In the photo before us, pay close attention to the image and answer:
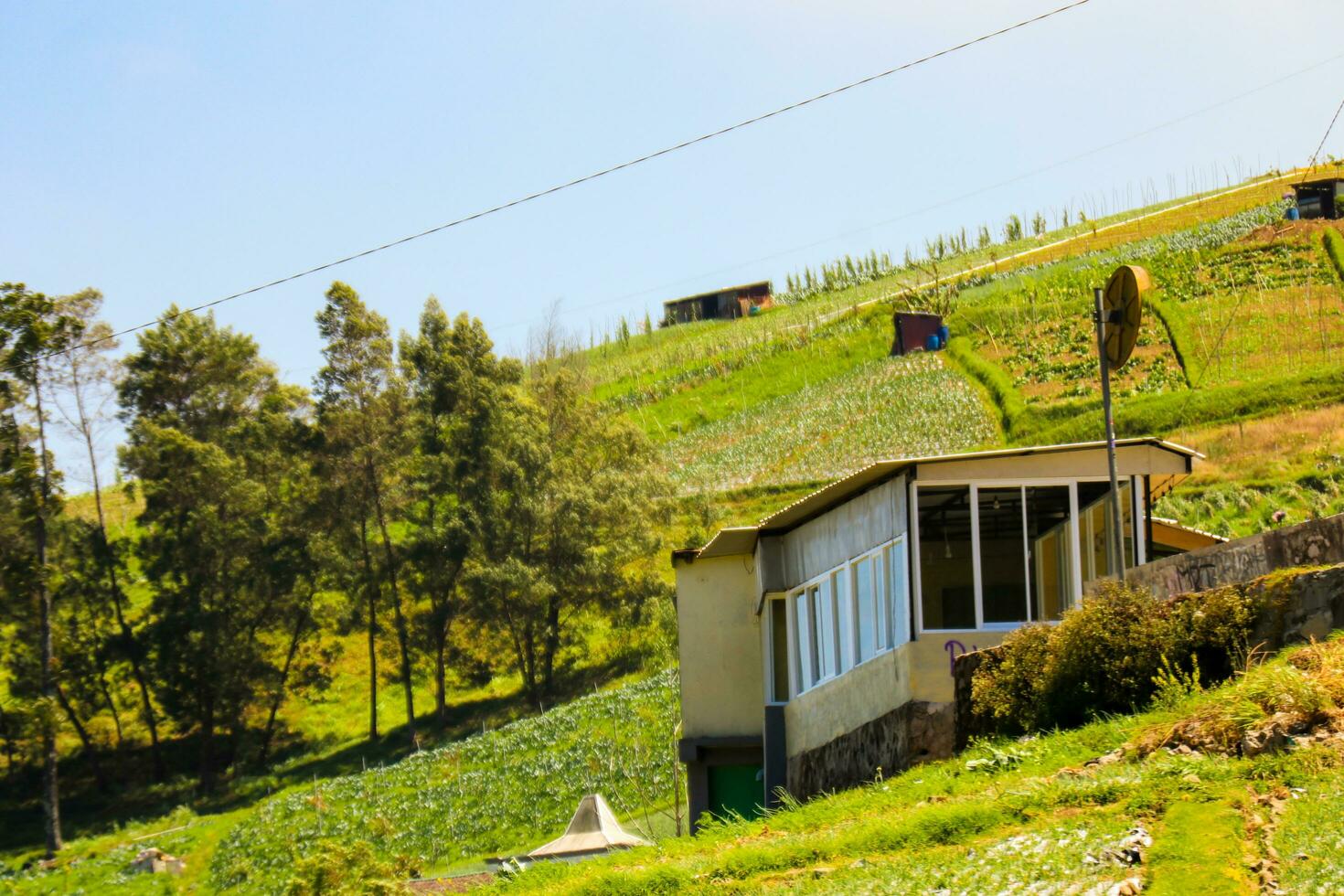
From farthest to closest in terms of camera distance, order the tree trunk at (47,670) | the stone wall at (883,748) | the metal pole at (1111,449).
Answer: the tree trunk at (47,670), the stone wall at (883,748), the metal pole at (1111,449)

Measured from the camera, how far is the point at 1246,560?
15.4 m

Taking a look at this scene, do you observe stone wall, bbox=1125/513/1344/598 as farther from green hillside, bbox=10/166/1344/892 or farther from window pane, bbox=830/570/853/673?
window pane, bbox=830/570/853/673

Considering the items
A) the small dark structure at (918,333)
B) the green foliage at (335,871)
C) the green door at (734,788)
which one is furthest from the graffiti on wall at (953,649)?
the small dark structure at (918,333)

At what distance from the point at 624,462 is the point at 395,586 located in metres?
11.1

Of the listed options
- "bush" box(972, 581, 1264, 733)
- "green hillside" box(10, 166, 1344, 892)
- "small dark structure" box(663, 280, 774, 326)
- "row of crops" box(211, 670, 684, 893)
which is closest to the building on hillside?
"bush" box(972, 581, 1264, 733)

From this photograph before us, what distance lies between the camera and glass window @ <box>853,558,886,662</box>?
2025 centimetres

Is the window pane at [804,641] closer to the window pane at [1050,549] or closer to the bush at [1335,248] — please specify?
the window pane at [1050,549]

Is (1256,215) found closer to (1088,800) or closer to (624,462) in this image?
(624,462)

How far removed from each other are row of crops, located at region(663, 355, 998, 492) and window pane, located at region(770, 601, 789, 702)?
3947 centimetres

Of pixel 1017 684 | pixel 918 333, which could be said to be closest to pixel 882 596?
pixel 1017 684

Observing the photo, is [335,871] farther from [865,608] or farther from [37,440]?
[37,440]

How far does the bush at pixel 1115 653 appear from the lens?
14.0 meters

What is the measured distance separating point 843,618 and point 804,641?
2.05 metres

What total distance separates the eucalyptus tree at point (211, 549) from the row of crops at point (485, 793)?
8.53m
